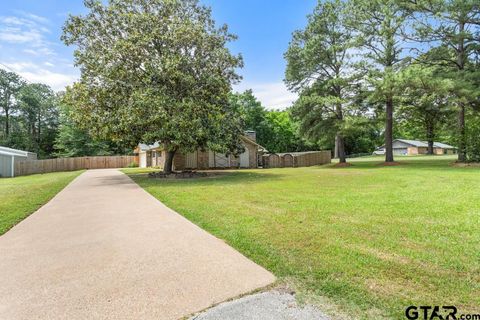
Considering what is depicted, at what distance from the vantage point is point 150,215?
646 cm

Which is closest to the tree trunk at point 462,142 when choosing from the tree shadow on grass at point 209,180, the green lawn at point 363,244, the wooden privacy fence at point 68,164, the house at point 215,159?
the tree shadow on grass at point 209,180

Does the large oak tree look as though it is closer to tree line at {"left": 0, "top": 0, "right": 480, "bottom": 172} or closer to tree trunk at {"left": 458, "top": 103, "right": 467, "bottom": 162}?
tree line at {"left": 0, "top": 0, "right": 480, "bottom": 172}

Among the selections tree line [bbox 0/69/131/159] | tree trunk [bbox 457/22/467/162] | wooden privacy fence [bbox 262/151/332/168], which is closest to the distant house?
wooden privacy fence [bbox 262/151/332/168]

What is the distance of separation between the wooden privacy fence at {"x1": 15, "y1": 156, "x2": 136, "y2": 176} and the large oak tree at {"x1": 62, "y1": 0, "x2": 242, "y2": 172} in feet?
45.1

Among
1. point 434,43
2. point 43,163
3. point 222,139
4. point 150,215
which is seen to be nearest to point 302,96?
point 434,43

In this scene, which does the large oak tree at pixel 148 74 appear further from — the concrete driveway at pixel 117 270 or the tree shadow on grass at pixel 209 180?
the concrete driveway at pixel 117 270

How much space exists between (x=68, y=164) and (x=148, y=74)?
2065 centimetres

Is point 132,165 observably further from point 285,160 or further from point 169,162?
point 169,162

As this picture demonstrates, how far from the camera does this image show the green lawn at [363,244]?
2.68m

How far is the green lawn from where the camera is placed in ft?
8.80

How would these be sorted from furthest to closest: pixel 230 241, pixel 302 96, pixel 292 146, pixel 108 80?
1. pixel 292 146
2. pixel 302 96
3. pixel 108 80
4. pixel 230 241

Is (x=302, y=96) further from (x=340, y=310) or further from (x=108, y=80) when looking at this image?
(x=340, y=310)

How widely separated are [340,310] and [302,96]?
23.1m

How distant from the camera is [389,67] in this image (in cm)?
1989
